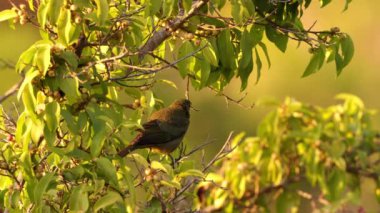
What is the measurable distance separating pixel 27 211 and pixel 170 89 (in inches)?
372

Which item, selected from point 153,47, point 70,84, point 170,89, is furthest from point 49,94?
point 170,89

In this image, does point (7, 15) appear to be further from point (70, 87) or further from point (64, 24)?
point (70, 87)

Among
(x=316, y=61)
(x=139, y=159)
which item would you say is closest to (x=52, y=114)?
(x=139, y=159)

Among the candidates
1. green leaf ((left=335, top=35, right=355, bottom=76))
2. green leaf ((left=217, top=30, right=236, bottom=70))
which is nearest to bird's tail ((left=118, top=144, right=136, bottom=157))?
green leaf ((left=217, top=30, right=236, bottom=70))

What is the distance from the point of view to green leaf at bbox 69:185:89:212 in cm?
315

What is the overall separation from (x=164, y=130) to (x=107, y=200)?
4.56 feet

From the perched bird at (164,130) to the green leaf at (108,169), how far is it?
0.58 metres

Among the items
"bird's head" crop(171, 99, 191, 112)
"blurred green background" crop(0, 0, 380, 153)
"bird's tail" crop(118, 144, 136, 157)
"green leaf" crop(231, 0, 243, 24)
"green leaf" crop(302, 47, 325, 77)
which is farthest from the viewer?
"blurred green background" crop(0, 0, 380, 153)

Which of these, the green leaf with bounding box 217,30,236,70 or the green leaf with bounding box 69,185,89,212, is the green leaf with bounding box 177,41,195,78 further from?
the green leaf with bounding box 69,185,89,212

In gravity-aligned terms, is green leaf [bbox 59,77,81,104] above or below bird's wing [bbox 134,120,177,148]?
above

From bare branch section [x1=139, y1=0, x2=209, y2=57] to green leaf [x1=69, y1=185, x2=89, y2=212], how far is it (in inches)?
27.9

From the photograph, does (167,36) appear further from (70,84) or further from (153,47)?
(70,84)

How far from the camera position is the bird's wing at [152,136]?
407 cm

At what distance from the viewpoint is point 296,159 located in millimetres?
6402
